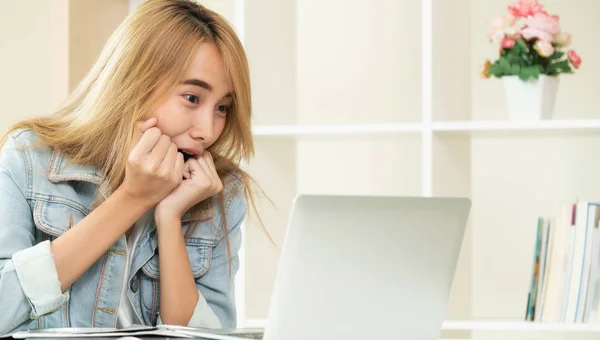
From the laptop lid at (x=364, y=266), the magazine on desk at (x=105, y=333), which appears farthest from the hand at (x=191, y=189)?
the laptop lid at (x=364, y=266)

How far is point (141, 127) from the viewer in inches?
67.2

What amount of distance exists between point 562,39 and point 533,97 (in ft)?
0.57

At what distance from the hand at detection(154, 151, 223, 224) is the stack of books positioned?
106 centimetres

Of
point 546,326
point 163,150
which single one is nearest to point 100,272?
point 163,150

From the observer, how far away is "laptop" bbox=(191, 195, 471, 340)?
1072 mm

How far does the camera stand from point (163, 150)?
1.68 meters

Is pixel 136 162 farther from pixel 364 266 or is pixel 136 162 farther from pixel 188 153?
pixel 364 266

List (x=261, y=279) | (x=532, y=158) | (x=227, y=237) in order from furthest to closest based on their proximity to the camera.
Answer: (x=532, y=158)
(x=261, y=279)
(x=227, y=237)

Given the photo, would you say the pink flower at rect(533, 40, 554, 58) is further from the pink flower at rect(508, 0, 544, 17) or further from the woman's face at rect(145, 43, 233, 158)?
the woman's face at rect(145, 43, 233, 158)

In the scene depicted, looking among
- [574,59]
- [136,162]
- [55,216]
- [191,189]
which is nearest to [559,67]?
[574,59]

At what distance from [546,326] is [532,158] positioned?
61 cm

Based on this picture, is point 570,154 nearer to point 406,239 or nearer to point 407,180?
point 407,180

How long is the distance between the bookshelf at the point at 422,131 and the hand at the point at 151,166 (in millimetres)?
818

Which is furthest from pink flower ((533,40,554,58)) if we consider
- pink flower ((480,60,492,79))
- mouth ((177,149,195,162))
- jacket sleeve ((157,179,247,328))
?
mouth ((177,149,195,162))
